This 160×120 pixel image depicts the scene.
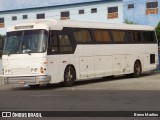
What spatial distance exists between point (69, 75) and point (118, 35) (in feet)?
17.1

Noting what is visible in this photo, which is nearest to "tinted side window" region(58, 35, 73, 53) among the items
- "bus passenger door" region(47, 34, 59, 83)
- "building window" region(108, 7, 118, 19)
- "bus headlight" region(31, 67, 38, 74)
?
"bus passenger door" region(47, 34, 59, 83)

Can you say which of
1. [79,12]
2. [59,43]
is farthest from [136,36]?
[79,12]

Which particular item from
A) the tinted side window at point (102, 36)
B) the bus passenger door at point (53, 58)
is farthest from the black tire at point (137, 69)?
the bus passenger door at point (53, 58)

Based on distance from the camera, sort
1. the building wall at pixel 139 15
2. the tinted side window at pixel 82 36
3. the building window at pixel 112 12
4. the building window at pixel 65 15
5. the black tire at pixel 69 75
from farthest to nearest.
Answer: the building window at pixel 65 15 → the building window at pixel 112 12 → the building wall at pixel 139 15 → the tinted side window at pixel 82 36 → the black tire at pixel 69 75

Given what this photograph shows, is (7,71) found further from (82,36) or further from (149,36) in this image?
(149,36)

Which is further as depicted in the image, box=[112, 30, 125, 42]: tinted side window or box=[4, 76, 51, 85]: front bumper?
box=[112, 30, 125, 42]: tinted side window

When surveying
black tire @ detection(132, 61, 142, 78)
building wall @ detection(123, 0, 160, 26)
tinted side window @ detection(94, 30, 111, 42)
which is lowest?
black tire @ detection(132, 61, 142, 78)

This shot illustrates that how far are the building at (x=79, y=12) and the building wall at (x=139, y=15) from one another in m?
1.07

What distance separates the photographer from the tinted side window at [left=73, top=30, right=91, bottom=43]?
71.5 ft

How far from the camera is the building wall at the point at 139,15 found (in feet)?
159

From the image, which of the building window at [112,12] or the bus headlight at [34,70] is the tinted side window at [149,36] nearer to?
the bus headlight at [34,70]

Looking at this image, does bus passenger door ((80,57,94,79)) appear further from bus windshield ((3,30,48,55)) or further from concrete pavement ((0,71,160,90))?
bus windshield ((3,30,48,55))

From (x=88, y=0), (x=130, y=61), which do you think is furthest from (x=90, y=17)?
(x=130, y=61)

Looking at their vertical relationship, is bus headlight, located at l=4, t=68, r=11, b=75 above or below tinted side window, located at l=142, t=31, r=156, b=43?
below
